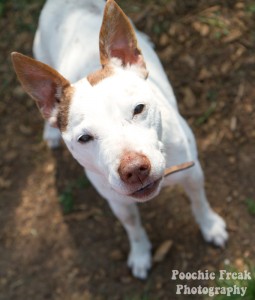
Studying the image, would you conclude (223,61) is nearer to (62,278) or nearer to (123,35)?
(123,35)

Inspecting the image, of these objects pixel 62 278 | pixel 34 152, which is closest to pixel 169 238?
pixel 62 278

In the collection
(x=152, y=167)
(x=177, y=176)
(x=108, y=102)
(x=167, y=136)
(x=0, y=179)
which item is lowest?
(x=0, y=179)

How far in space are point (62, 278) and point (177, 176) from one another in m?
1.63

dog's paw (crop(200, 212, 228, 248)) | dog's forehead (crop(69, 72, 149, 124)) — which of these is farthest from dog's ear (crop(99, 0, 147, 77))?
dog's paw (crop(200, 212, 228, 248))

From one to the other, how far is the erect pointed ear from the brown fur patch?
0.03 meters

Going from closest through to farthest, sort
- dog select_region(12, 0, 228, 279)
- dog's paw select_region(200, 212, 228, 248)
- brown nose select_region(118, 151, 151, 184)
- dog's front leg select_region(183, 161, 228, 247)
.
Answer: brown nose select_region(118, 151, 151, 184) < dog select_region(12, 0, 228, 279) < dog's front leg select_region(183, 161, 228, 247) < dog's paw select_region(200, 212, 228, 248)

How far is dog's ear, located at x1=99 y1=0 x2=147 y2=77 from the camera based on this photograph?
285 centimetres

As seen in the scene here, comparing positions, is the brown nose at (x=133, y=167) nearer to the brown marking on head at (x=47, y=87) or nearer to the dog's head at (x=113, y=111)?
the dog's head at (x=113, y=111)

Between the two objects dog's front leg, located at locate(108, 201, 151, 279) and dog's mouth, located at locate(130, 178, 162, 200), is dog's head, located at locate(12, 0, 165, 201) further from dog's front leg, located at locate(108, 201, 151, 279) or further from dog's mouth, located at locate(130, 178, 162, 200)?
dog's front leg, located at locate(108, 201, 151, 279)

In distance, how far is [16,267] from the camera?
4.52 metres

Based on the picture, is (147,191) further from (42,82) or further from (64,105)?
(42,82)

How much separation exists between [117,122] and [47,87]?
61 cm

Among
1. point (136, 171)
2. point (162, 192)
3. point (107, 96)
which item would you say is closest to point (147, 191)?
point (136, 171)

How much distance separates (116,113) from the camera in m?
2.71
